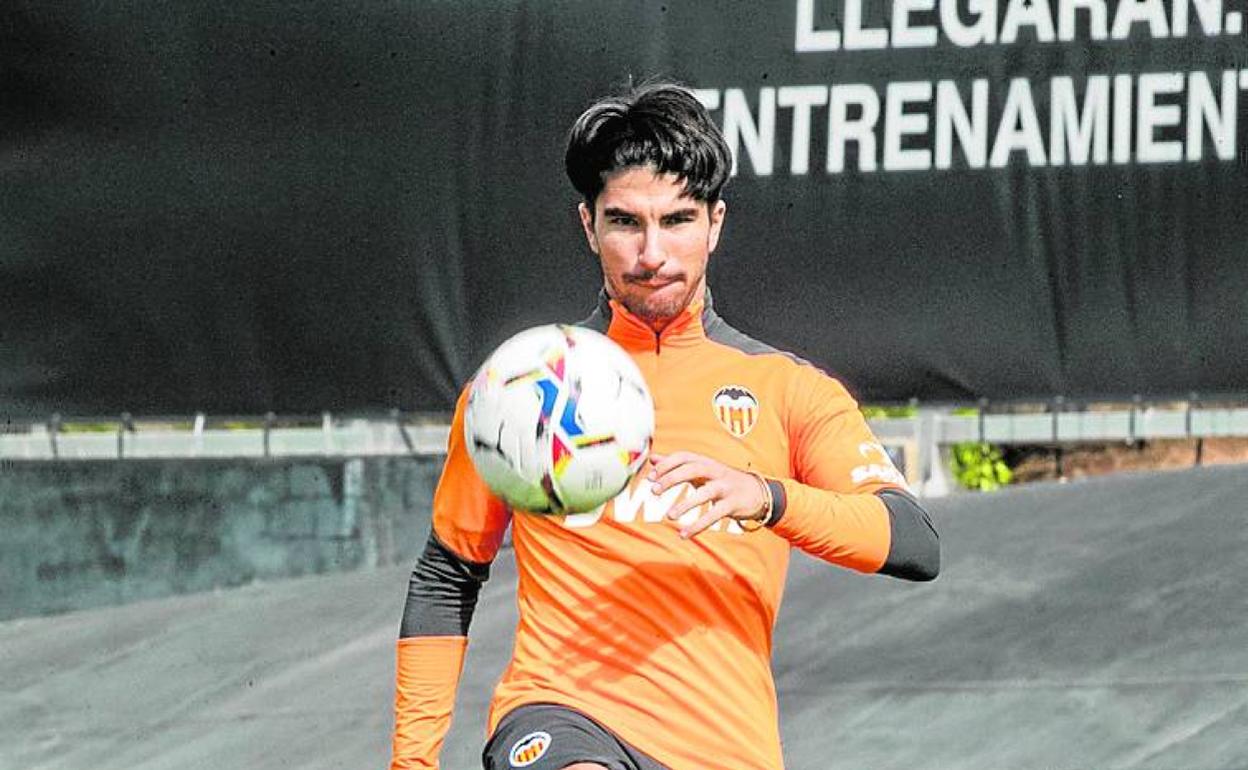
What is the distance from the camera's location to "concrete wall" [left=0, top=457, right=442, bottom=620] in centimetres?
933

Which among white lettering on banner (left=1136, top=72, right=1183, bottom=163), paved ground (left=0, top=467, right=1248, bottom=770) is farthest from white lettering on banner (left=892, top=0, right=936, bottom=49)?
paved ground (left=0, top=467, right=1248, bottom=770)

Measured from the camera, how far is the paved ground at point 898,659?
6.63m

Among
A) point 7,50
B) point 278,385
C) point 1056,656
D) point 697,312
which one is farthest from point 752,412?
point 7,50

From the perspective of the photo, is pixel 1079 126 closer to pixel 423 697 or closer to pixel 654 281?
pixel 654 281

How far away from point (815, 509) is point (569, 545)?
19.6 inches

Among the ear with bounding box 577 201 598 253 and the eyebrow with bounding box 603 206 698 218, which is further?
the ear with bounding box 577 201 598 253

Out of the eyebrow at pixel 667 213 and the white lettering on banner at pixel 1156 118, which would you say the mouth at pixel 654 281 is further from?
the white lettering on banner at pixel 1156 118

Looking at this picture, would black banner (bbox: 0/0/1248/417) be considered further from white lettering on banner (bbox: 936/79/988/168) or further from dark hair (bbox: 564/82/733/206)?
dark hair (bbox: 564/82/733/206)

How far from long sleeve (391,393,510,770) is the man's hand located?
68 cm

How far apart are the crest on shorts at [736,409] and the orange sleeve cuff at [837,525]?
0.27m

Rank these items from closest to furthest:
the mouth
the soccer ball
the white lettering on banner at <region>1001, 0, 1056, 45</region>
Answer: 1. the soccer ball
2. the mouth
3. the white lettering on banner at <region>1001, 0, 1056, 45</region>

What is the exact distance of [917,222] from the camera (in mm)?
8586

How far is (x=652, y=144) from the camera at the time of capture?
4.20m

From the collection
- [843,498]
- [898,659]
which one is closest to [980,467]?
[898,659]
